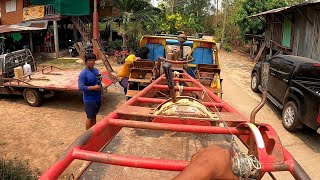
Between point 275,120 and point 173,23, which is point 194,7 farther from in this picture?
point 275,120

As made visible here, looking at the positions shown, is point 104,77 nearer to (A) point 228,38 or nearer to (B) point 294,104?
(B) point 294,104

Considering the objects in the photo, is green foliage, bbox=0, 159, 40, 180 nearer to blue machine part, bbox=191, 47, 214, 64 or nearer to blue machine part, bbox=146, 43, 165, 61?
blue machine part, bbox=146, 43, 165, 61

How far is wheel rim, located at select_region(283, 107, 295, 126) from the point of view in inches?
268

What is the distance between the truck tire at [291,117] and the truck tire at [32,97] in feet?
22.4

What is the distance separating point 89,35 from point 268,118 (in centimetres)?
1553

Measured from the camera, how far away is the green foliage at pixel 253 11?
69.8 feet

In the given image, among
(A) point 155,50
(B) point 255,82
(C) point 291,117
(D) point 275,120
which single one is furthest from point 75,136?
(B) point 255,82

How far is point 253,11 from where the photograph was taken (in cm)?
2145

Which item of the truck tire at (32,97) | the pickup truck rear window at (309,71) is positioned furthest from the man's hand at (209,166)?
the truck tire at (32,97)

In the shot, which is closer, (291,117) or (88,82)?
(88,82)

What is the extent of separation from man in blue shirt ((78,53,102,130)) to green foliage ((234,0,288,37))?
59.8 feet

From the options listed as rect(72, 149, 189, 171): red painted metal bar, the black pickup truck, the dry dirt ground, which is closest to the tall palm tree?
the dry dirt ground

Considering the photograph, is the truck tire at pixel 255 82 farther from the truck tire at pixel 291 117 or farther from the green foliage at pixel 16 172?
the green foliage at pixel 16 172

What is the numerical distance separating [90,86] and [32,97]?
3.93 meters
